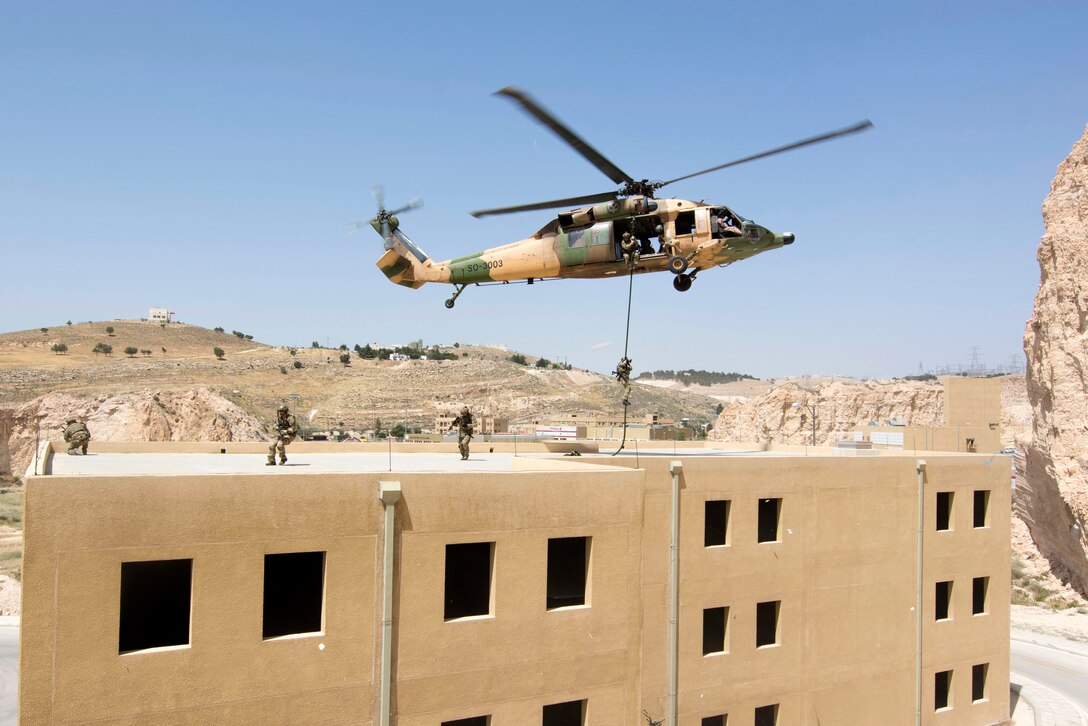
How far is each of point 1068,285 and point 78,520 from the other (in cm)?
4056

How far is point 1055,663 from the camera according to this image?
93.4ft

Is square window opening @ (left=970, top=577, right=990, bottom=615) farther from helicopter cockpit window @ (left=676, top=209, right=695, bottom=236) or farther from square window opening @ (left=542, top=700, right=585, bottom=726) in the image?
square window opening @ (left=542, top=700, right=585, bottom=726)

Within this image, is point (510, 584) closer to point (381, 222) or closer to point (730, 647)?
point (730, 647)

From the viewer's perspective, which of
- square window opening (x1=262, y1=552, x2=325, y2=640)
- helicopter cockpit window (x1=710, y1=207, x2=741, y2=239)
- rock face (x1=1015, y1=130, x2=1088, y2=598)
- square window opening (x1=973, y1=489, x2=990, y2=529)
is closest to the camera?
square window opening (x1=262, y1=552, x2=325, y2=640)

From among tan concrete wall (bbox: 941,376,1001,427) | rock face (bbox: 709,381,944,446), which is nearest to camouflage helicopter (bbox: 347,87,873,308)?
tan concrete wall (bbox: 941,376,1001,427)

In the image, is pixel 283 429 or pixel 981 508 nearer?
pixel 283 429

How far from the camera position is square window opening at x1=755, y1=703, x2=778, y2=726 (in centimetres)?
1541

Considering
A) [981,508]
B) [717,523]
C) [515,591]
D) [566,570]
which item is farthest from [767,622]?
[981,508]

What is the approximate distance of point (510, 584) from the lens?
39.7 ft

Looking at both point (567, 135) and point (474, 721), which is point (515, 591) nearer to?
point (474, 721)

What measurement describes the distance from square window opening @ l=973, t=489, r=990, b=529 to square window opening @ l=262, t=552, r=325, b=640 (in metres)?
15.9

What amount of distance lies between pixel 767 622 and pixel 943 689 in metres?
6.07

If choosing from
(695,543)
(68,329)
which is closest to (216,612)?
(695,543)

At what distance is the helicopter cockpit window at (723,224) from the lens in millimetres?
17500
